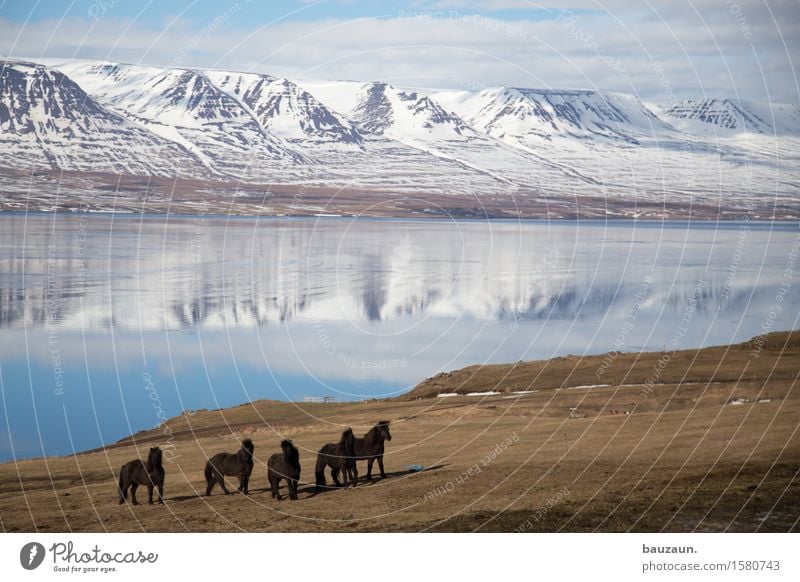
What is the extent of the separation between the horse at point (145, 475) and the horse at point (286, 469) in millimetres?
2165

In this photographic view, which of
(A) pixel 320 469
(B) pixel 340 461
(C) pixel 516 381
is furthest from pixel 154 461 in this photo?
(C) pixel 516 381

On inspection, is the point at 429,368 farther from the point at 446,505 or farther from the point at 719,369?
the point at 446,505

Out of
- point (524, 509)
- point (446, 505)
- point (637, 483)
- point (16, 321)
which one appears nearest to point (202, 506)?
point (446, 505)

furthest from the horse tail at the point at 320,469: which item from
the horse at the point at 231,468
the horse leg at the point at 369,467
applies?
the horse at the point at 231,468

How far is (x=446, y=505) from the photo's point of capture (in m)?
20.7

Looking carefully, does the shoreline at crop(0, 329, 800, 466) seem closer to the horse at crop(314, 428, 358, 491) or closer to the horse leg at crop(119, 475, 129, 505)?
the horse leg at crop(119, 475, 129, 505)

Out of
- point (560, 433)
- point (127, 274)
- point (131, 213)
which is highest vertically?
point (131, 213)

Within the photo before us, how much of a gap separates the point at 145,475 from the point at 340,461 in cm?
379

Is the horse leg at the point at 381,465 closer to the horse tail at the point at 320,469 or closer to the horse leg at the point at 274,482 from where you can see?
the horse tail at the point at 320,469

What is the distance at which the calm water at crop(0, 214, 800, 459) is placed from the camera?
44.2m

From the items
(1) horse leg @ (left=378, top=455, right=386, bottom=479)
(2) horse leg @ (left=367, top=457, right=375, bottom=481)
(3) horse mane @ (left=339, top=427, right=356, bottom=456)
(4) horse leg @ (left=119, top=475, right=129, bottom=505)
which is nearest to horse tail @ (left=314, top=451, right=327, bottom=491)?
(3) horse mane @ (left=339, top=427, right=356, bottom=456)

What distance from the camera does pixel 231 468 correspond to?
21375 mm

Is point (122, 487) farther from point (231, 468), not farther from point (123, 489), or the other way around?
point (231, 468)

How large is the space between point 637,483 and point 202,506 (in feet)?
27.5
